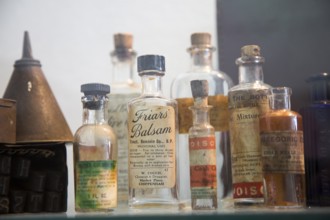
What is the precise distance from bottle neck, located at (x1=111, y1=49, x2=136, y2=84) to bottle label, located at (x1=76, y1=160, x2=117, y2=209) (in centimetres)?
22

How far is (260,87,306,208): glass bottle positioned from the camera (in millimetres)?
678

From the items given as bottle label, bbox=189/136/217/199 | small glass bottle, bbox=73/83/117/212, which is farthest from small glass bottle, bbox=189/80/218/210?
small glass bottle, bbox=73/83/117/212

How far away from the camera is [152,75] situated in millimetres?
762

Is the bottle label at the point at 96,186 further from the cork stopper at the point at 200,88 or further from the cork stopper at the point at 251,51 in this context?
the cork stopper at the point at 251,51

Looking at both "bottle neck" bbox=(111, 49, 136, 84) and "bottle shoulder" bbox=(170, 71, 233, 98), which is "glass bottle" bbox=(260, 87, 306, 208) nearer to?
"bottle shoulder" bbox=(170, 71, 233, 98)

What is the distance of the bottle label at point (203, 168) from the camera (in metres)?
0.68

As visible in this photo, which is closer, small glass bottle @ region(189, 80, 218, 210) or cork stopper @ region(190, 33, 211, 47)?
small glass bottle @ region(189, 80, 218, 210)

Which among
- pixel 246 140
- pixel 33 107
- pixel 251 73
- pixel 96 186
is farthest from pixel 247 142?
pixel 33 107

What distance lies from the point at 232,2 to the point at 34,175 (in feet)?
1.58

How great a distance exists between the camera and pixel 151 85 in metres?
0.78

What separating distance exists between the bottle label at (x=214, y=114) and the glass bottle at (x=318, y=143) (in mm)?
120

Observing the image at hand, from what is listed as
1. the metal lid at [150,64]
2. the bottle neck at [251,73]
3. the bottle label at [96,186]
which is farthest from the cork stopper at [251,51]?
the bottle label at [96,186]

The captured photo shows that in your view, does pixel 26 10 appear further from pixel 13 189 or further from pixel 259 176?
pixel 259 176

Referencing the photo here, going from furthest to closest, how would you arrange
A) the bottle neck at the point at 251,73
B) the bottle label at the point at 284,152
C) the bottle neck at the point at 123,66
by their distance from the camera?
the bottle neck at the point at 123,66, the bottle neck at the point at 251,73, the bottle label at the point at 284,152
